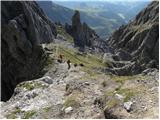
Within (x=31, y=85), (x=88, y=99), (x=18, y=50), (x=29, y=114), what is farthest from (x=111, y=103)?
(x=18, y=50)

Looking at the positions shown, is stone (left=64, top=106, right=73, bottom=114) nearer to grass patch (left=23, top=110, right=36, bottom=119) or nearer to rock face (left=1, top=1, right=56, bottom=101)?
grass patch (left=23, top=110, right=36, bottom=119)

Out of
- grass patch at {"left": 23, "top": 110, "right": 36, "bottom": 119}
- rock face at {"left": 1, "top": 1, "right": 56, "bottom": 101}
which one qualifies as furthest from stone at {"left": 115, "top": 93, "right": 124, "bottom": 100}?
rock face at {"left": 1, "top": 1, "right": 56, "bottom": 101}

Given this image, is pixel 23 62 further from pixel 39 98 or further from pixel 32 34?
pixel 39 98

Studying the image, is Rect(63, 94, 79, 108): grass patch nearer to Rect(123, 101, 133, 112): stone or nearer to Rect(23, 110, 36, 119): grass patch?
Rect(23, 110, 36, 119): grass patch

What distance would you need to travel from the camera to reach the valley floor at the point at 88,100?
38.5 meters

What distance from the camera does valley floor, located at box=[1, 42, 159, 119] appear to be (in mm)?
38531

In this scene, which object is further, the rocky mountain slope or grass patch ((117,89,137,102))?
grass patch ((117,89,137,102))

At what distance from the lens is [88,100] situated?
45.6 m

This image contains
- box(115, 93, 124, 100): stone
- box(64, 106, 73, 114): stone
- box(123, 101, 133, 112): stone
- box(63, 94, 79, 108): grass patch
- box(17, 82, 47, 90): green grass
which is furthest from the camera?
box(17, 82, 47, 90): green grass

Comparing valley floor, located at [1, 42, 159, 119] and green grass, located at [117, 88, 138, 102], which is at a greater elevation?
green grass, located at [117, 88, 138, 102]

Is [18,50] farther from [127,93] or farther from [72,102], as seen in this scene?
[127,93]

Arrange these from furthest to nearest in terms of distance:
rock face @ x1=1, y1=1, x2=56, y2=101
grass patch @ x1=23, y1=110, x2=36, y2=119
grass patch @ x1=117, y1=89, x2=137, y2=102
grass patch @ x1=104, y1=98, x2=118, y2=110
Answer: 1. rock face @ x1=1, y1=1, x2=56, y2=101
2. grass patch @ x1=23, y1=110, x2=36, y2=119
3. grass patch @ x1=117, y1=89, x2=137, y2=102
4. grass patch @ x1=104, y1=98, x2=118, y2=110

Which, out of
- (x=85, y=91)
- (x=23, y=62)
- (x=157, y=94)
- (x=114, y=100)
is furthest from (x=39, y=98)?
(x=23, y=62)

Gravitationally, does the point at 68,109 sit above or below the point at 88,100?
below
